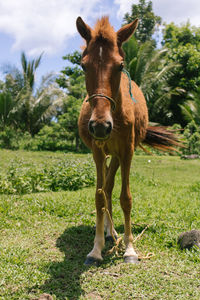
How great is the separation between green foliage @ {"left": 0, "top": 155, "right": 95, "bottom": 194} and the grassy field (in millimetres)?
456

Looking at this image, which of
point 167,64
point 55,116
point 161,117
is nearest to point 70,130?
point 55,116

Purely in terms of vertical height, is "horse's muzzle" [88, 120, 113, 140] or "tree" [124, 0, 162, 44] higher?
"tree" [124, 0, 162, 44]

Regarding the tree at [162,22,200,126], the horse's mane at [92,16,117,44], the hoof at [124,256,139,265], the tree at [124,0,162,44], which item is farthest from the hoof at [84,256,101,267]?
the tree at [124,0,162,44]

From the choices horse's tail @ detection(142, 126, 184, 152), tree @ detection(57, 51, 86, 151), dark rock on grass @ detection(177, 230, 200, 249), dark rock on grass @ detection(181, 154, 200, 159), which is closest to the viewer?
dark rock on grass @ detection(177, 230, 200, 249)

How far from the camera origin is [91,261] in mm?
3301

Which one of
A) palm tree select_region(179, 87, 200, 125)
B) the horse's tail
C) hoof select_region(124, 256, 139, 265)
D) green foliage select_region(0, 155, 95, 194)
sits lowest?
hoof select_region(124, 256, 139, 265)

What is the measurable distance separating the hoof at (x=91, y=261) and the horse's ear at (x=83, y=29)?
237cm

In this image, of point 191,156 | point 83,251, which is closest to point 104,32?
point 83,251

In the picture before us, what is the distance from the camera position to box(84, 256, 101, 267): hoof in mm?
3270

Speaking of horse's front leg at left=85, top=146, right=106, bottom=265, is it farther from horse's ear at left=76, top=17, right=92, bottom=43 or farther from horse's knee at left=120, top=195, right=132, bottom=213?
horse's ear at left=76, top=17, right=92, bottom=43

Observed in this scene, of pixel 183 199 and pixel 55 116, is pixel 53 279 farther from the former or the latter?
pixel 55 116

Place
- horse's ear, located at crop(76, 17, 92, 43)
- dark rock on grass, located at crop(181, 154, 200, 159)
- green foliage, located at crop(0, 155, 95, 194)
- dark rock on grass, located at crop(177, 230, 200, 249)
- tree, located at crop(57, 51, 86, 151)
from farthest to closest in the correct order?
tree, located at crop(57, 51, 86, 151) → dark rock on grass, located at crop(181, 154, 200, 159) → green foliage, located at crop(0, 155, 95, 194) → dark rock on grass, located at crop(177, 230, 200, 249) → horse's ear, located at crop(76, 17, 92, 43)

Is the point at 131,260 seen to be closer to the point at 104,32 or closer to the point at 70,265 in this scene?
the point at 70,265

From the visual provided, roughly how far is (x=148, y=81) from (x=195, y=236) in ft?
53.6
